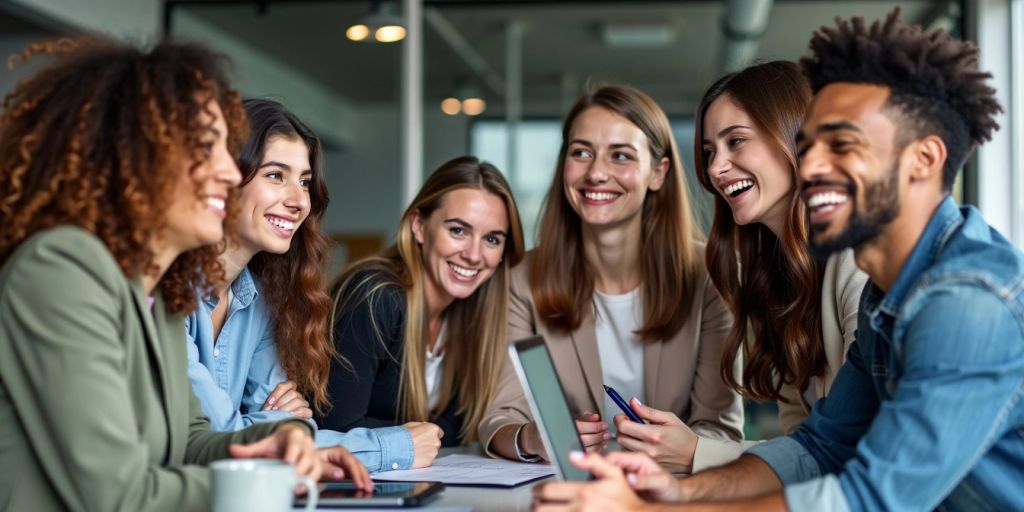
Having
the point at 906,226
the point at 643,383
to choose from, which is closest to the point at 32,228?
the point at 906,226

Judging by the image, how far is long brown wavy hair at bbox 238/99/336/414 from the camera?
230cm

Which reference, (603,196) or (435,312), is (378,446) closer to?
(435,312)

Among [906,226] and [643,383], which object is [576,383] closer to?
[643,383]

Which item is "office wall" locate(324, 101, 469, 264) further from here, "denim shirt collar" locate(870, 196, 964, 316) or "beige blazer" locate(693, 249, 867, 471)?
"denim shirt collar" locate(870, 196, 964, 316)

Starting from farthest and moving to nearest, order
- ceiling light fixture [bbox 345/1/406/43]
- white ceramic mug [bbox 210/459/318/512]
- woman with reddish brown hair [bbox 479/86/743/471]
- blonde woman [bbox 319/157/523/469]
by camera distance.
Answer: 1. ceiling light fixture [bbox 345/1/406/43]
2. woman with reddish brown hair [bbox 479/86/743/471]
3. blonde woman [bbox 319/157/523/469]
4. white ceramic mug [bbox 210/459/318/512]

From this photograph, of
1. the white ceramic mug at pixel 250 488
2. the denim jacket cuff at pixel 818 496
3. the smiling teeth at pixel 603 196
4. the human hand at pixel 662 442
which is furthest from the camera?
the smiling teeth at pixel 603 196

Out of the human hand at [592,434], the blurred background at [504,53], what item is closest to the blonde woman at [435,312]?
the human hand at [592,434]

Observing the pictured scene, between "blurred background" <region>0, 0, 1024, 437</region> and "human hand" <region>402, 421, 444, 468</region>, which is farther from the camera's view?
"blurred background" <region>0, 0, 1024, 437</region>

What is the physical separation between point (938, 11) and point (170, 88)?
→ 5.36 meters

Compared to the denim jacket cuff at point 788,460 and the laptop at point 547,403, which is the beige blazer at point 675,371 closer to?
the denim jacket cuff at point 788,460

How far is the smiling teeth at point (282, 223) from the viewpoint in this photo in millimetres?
2273

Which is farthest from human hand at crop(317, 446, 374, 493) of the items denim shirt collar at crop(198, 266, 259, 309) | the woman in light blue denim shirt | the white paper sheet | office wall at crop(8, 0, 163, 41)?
office wall at crop(8, 0, 163, 41)

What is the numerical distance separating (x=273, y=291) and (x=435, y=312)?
569mm

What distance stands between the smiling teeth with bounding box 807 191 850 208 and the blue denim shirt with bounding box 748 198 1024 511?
125 millimetres
